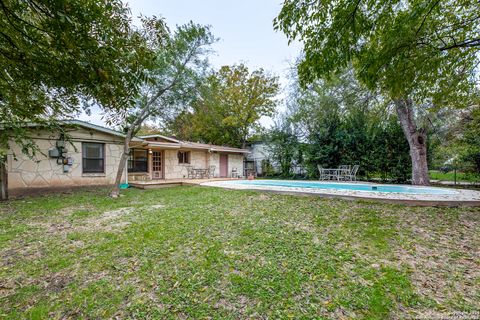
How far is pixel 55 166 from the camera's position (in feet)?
29.1

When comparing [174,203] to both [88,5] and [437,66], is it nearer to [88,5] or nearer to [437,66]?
[88,5]

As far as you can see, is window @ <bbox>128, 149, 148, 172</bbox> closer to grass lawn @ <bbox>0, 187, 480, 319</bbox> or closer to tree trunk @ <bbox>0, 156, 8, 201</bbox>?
tree trunk @ <bbox>0, 156, 8, 201</bbox>

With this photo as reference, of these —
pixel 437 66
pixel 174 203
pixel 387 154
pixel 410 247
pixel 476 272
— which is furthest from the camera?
pixel 387 154

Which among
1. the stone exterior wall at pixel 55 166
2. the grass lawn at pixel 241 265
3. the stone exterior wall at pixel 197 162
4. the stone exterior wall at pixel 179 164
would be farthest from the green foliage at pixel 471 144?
the stone exterior wall at pixel 55 166

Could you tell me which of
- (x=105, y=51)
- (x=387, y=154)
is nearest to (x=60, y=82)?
(x=105, y=51)

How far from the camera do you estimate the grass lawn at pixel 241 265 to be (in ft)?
7.18

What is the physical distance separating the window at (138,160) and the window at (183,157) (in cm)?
215

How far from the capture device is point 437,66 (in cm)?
525

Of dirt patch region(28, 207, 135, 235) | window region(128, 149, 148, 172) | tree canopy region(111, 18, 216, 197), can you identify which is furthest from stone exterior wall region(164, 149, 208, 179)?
dirt patch region(28, 207, 135, 235)

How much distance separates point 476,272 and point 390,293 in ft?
4.58

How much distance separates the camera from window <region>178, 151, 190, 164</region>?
14.6 metres

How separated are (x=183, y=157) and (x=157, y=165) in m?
1.83

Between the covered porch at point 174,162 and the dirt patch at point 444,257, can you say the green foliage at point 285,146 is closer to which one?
the covered porch at point 174,162

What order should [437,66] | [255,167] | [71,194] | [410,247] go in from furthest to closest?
1. [255,167]
2. [71,194]
3. [437,66]
4. [410,247]
